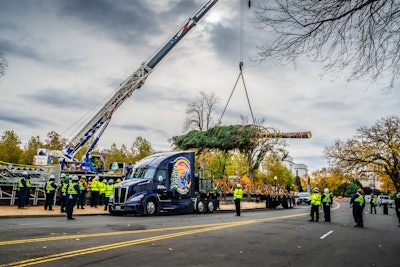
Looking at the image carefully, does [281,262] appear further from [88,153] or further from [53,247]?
[88,153]

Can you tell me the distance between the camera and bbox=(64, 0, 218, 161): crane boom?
27.5 m

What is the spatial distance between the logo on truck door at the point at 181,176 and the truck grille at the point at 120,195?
294cm

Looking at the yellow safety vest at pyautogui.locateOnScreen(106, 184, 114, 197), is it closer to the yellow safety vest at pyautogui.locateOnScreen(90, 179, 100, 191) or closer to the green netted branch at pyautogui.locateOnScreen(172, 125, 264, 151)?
the yellow safety vest at pyautogui.locateOnScreen(90, 179, 100, 191)

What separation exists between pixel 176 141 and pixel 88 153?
11.3 metres

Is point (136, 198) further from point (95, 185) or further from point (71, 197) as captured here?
point (95, 185)

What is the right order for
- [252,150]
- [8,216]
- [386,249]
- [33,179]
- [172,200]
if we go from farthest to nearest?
[252,150] < [33,179] < [172,200] < [8,216] < [386,249]

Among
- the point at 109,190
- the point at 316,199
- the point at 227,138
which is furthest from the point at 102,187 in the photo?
the point at 227,138

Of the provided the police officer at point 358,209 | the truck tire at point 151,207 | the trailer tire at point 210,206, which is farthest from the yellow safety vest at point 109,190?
the police officer at point 358,209

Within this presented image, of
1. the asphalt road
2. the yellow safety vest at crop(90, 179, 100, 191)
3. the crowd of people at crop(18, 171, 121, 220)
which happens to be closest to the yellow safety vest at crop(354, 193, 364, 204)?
the asphalt road

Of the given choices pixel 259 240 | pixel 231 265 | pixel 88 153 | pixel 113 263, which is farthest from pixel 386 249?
pixel 88 153

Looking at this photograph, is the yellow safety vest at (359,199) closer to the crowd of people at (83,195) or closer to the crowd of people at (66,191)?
the crowd of people at (83,195)

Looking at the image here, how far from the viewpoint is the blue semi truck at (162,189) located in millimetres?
17406

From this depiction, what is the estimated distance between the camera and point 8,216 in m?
14.1

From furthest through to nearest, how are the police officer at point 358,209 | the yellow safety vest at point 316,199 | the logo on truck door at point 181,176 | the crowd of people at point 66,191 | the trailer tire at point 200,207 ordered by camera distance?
the trailer tire at point 200,207 < the logo on truck door at point 181,176 < the yellow safety vest at point 316,199 < the police officer at point 358,209 < the crowd of people at point 66,191
